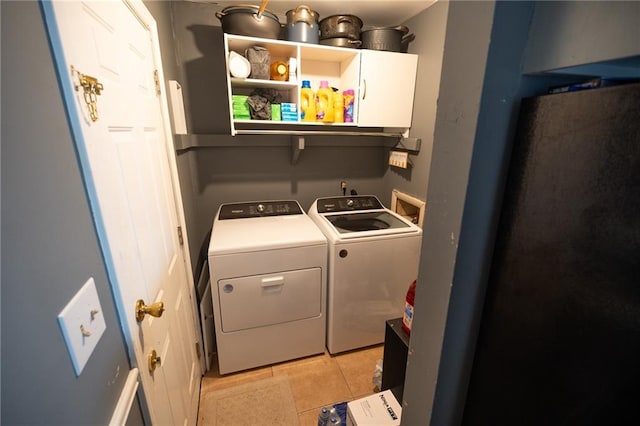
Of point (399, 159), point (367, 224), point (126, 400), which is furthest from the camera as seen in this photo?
point (399, 159)

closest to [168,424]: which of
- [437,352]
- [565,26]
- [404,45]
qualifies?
[437,352]

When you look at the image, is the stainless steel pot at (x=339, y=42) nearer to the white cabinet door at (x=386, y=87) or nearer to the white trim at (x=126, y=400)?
the white cabinet door at (x=386, y=87)

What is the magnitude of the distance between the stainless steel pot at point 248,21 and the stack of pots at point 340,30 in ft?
1.28

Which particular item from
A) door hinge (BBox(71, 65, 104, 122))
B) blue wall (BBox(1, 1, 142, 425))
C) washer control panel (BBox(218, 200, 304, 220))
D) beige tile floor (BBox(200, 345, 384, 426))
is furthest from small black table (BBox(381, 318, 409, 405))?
door hinge (BBox(71, 65, 104, 122))

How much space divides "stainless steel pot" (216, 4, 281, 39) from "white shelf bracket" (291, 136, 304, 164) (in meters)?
0.70

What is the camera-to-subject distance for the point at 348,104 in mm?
2090

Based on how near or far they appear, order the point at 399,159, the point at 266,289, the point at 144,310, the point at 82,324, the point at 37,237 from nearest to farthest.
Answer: the point at 37,237, the point at 82,324, the point at 144,310, the point at 266,289, the point at 399,159

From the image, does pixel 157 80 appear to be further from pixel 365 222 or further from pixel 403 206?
pixel 403 206

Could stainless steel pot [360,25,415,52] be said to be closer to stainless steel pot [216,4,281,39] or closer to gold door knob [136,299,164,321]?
stainless steel pot [216,4,281,39]

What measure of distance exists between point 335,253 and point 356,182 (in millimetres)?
1055

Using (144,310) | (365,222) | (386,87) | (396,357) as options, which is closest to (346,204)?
(365,222)

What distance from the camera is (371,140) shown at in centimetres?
255

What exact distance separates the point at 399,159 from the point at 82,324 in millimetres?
2233

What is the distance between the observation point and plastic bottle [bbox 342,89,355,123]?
207 centimetres
